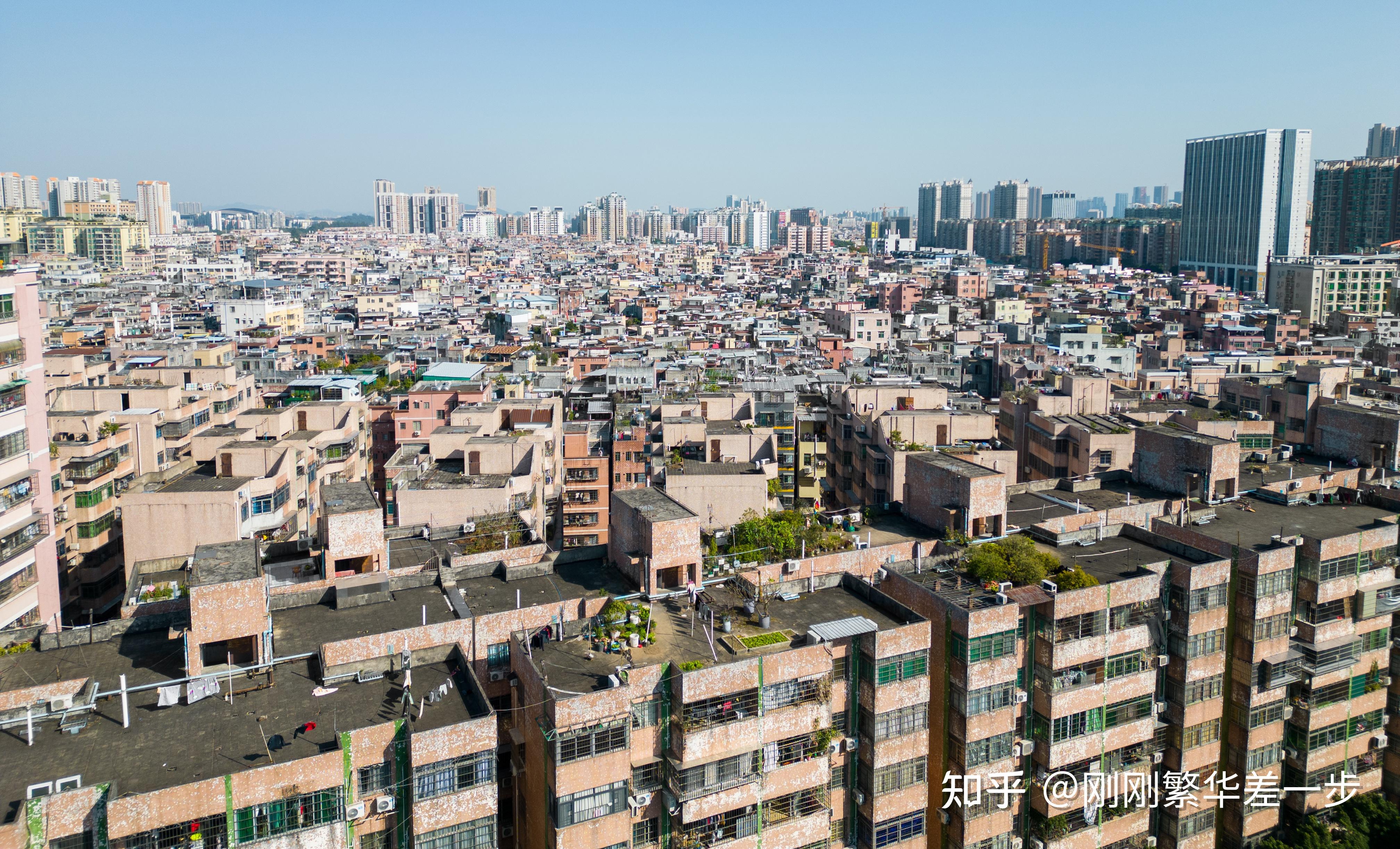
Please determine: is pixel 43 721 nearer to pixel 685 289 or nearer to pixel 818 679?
pixel 818 679

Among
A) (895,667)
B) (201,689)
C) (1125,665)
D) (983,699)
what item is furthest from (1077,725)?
(201,689)

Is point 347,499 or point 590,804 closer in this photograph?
point 590,804

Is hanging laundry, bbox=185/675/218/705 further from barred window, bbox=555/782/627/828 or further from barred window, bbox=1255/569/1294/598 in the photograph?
barred window, bbox=1255/569/1294/598

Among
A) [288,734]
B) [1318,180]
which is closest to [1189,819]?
[288,734]

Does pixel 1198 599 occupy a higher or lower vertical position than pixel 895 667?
higher

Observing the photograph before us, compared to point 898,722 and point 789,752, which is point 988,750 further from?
point 789,752

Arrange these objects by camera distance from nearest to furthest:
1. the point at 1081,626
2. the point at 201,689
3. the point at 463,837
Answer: the point at 463,837 → the point at 201,689 → the point at 1081,626

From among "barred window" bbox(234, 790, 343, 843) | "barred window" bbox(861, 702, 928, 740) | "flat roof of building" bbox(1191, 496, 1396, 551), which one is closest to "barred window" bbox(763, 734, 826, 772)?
"barred window" bbox(861, 702, 928, 740)
